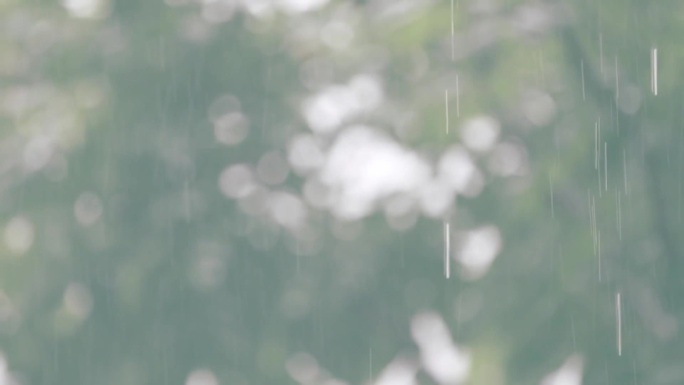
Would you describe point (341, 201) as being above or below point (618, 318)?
above

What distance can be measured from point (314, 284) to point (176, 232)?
2.54ft

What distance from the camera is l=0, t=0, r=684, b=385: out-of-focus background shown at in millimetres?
5289

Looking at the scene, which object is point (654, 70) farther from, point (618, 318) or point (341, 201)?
point (341, 201)

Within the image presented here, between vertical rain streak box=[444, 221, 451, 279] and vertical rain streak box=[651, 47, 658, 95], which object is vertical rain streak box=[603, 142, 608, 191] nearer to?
vertical rain streak box=[651, 47, 658, 95]

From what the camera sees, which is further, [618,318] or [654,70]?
[654,70]

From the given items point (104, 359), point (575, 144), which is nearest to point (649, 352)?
point (575, 144)

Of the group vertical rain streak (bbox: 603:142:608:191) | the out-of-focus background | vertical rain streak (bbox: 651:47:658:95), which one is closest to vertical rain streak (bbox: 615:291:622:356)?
the out-of-focus background

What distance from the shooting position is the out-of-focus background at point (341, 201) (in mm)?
5289

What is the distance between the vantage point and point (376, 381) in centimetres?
538

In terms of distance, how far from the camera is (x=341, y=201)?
554cm

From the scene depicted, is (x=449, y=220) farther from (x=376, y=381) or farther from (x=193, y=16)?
(x=193, y=16)

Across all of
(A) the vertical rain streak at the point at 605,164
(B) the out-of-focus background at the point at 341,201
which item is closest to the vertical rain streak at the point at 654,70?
(B) the out-of-focus background at the point at 341,201

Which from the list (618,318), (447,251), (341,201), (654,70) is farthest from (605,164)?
(341,201)

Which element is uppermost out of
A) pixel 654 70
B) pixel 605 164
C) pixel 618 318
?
pixel 654 70
